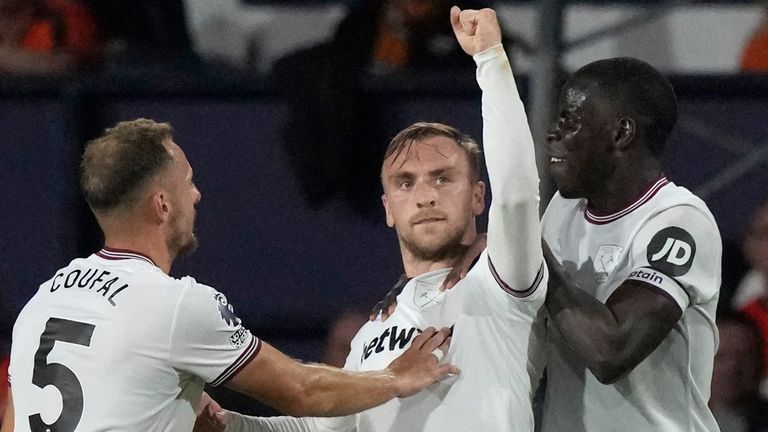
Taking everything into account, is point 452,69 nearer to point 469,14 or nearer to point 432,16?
point 432,16

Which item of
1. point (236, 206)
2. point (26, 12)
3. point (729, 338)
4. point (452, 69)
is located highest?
point (26, 12)

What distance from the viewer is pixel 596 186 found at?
3.39 m

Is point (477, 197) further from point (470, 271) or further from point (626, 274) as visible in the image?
point (626, 274)

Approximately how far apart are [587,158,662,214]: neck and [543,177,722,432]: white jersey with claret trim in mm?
20

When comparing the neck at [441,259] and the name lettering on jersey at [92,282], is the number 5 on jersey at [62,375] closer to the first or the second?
the name lettering on jersey at [92,282]

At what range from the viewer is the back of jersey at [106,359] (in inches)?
129

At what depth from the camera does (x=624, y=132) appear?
335 cm

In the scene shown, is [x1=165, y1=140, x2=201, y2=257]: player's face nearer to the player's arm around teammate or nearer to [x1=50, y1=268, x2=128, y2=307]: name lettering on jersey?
[x1=50, y1=268, x2=128, y2=307]: name lettering on jersey

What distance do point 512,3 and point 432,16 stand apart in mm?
667

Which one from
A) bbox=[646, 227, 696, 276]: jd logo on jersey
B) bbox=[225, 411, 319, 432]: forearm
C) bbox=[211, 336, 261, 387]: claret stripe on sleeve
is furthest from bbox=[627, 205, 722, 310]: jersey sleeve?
bbox=[225, 411, 319, 432]: forearm

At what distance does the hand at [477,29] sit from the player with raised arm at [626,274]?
33cm

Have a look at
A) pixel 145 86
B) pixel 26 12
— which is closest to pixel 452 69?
pixel 145 86

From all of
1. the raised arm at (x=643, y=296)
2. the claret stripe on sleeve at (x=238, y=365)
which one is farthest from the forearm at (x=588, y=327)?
the claret stripe on sleeve at (x=238, y=365)

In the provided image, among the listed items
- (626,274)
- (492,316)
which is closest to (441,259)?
(492,316)
